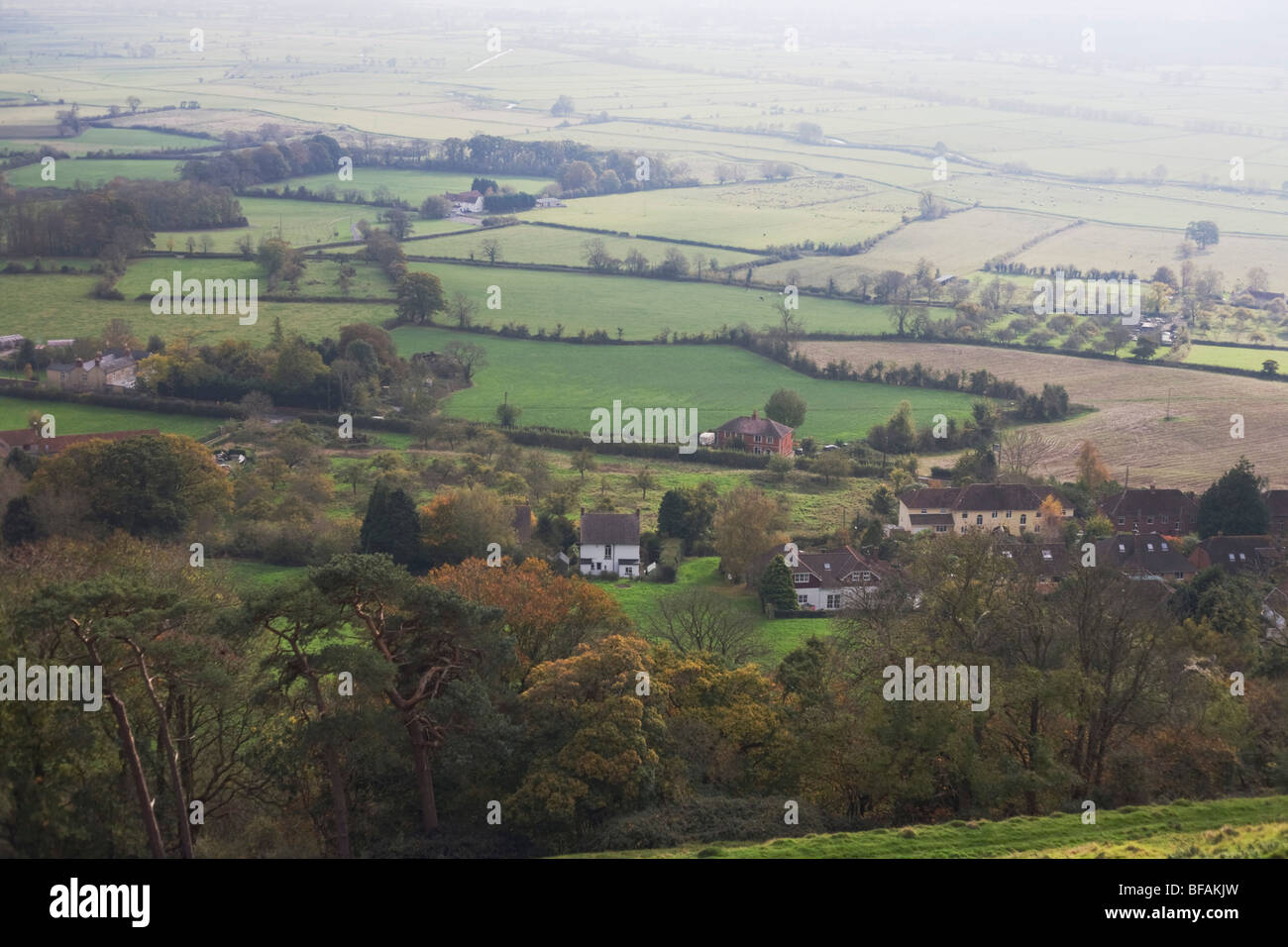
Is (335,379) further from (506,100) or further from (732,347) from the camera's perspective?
(506,100)

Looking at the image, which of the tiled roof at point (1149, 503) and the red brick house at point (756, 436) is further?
the red brick house at point (756, 436)

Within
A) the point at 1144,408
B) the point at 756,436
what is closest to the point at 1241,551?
the point at 756,436

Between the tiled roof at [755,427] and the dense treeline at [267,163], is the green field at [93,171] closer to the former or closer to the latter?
the dense treeline at [267,163]

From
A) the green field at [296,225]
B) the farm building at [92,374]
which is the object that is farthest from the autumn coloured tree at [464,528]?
the green field at [296,225]

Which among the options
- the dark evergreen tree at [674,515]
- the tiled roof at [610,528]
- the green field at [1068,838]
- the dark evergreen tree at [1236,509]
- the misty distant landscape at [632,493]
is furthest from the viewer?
the dark evergreen tree at [674,515]

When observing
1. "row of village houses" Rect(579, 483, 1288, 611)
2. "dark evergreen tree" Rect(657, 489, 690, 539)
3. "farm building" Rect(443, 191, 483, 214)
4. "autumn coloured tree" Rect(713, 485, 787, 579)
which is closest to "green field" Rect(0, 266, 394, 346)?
"farm building" Rect(443, 191, 483, 214)

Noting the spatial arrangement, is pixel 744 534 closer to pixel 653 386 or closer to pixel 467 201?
pixel 653 386

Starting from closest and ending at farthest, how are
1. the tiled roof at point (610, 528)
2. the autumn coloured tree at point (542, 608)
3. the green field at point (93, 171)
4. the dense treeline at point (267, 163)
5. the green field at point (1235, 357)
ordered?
the autumn coloured tree at point (542, 608) → the tiled roof at point (610, 528) → the green field at point (1235, 357) → the green field at point (93, 171) → the dense treeline at point (267, 163)
